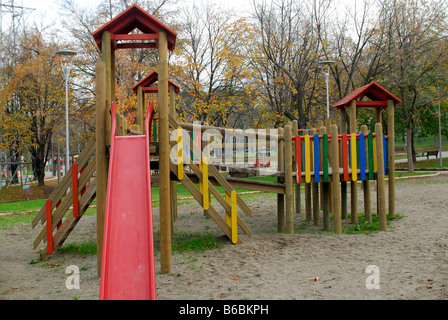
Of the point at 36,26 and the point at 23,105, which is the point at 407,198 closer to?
the point at 23,105

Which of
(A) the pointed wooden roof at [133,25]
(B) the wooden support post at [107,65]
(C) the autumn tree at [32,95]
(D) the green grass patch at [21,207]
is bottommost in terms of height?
(D) the green grass patch at [21,207]

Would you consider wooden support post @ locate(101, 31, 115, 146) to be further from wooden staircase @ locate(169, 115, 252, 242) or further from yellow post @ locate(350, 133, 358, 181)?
yellow post @ locate(350, 133, 358, 181)

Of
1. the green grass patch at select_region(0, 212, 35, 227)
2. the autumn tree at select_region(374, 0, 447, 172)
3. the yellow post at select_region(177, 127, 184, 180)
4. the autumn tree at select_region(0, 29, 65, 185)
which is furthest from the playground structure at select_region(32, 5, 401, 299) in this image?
the autumn tree at select_region(0, 29, 65, 185)

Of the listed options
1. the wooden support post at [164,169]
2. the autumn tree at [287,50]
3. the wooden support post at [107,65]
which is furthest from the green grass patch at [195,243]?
the autumn tree at [287,50]

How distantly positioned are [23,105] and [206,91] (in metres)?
12.7

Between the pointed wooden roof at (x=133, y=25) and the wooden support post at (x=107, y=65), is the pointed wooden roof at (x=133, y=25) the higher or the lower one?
the higher one

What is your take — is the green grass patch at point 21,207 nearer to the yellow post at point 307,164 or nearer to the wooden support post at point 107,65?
the wooden support post at point 107,65

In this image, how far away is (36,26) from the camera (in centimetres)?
2903

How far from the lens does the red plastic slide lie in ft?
15.4

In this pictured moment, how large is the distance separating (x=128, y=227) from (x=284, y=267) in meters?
2.71

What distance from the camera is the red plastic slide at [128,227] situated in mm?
4680

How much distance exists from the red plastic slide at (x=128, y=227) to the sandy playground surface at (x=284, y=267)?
2.36ft

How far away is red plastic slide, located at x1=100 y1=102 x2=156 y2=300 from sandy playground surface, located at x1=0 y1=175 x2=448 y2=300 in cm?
72

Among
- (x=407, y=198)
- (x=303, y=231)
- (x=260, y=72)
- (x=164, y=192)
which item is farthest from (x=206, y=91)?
(x=164, y=192)
